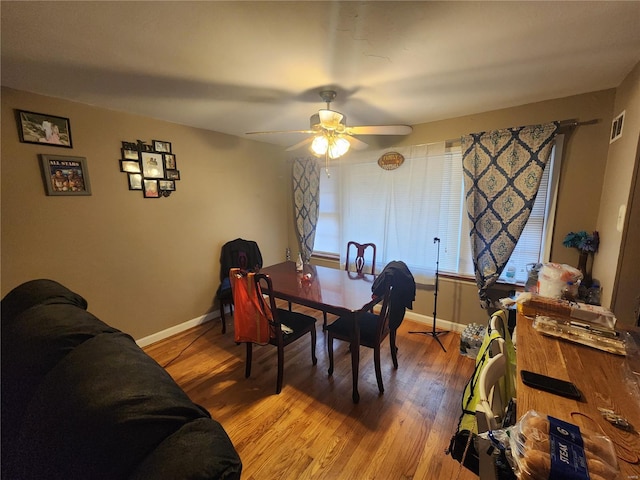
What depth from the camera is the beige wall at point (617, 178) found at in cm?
158

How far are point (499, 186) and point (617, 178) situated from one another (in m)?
0.75

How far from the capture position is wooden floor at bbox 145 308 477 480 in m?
1.47

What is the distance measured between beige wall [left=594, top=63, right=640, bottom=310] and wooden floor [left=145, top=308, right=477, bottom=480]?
4.06 feet

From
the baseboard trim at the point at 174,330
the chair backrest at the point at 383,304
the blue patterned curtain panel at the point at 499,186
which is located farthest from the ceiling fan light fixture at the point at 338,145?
the baseboard trim at the point at 174,330

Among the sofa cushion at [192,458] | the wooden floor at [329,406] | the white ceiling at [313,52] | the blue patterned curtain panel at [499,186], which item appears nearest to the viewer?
the sofa cushion at [192,458]

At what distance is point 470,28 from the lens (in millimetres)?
1271

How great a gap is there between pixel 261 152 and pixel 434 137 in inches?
85.5

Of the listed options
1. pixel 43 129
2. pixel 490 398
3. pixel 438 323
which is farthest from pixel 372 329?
pixel 43 129

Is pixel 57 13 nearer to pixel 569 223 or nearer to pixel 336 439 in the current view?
pixel 336 439

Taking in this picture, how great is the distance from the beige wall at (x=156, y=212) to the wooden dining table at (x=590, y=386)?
5.20 feet

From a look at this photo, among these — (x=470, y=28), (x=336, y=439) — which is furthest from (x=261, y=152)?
(x=336, y=439)

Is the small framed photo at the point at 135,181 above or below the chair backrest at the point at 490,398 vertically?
above

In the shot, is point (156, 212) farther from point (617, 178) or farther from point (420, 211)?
point (617, 178)

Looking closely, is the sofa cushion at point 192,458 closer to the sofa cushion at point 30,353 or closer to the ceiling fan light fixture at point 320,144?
the sofa cushion at point 30,353
